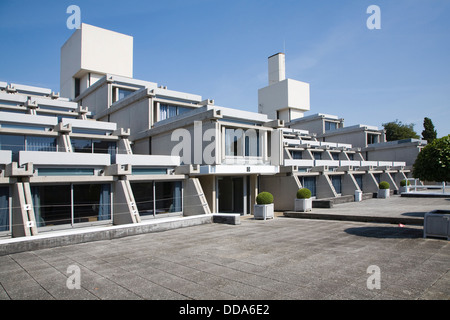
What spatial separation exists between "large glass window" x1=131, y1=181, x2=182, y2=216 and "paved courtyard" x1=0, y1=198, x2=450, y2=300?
Answer: 522 cm

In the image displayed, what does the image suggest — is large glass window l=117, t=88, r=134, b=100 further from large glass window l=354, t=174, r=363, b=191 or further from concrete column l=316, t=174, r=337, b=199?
large glass window l=354, t=174, r=363, b=191

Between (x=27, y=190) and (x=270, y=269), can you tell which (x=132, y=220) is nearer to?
(x=27, y=190)

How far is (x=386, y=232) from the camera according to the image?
12.8 meters

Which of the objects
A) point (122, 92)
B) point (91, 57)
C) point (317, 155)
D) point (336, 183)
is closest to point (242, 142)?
point (336, 183)

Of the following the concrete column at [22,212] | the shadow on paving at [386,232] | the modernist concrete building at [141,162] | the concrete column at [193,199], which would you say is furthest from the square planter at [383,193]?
the concrete column at [22,212]

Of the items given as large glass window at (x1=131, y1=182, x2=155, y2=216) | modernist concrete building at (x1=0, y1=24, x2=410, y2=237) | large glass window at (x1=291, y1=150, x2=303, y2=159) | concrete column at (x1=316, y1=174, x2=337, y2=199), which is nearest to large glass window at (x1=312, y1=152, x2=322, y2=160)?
modernist concrete building at (x1=0, y1=24, x2=410, y2=237)

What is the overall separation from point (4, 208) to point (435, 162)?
58.8 feet

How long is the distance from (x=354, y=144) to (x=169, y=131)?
37.4m

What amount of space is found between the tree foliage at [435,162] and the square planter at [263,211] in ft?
26.4

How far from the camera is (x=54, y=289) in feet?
22.8

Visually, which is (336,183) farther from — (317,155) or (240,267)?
(240,267)

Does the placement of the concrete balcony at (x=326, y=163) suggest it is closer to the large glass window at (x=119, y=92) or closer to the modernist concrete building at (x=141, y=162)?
the modernist concrete building at (x=141, y=162)

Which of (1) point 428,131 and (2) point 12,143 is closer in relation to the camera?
(2) point 12,143

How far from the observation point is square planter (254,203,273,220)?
1842cm
